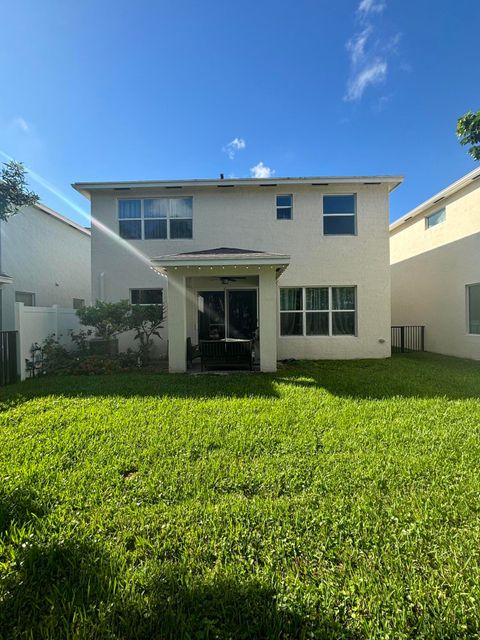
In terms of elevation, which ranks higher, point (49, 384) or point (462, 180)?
point (462, 180)

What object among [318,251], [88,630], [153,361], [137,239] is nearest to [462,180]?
[318,251]

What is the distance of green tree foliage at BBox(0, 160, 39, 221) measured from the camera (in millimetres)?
10078

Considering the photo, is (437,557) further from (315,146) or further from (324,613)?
(315,146)

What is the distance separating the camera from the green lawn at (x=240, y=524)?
1.76 m

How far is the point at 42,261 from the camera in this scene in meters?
14.0

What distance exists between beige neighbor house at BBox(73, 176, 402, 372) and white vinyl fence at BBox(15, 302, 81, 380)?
1.41m

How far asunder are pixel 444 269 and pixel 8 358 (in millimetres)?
15604

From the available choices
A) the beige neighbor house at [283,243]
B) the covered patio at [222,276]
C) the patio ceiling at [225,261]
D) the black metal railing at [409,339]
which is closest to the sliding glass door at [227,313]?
the beige neighbor house at [283,243]

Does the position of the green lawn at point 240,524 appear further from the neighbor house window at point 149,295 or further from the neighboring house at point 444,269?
the neighboring house at point 444,269

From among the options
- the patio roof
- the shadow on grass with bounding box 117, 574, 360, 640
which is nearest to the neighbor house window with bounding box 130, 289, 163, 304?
the patio roof

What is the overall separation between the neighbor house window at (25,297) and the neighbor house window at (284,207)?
11504 millimetres

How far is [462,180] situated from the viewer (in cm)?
1069

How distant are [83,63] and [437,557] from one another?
13.6 metres

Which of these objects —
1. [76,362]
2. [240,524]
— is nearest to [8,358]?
[76,362]
